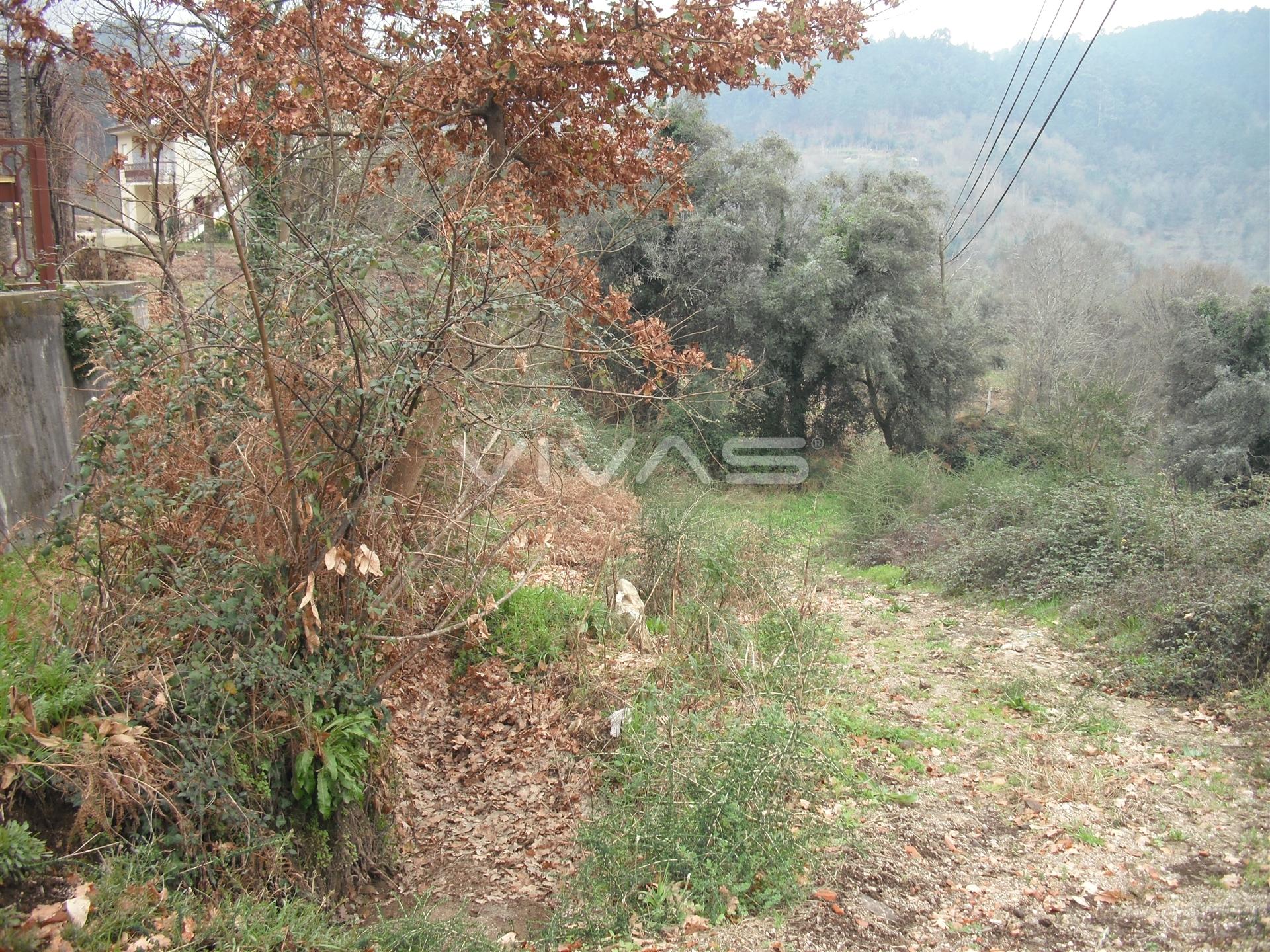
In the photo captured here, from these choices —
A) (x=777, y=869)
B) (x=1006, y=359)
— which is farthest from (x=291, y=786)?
(x=1006, y=359)

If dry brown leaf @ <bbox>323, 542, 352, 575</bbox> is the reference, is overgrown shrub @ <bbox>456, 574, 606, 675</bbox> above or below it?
below

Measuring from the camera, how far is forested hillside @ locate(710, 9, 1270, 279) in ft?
123

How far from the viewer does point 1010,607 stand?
30.1ft

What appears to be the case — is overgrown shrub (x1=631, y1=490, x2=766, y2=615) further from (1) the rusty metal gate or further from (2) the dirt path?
(1) the rusty metal gate

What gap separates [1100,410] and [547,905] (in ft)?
40.8

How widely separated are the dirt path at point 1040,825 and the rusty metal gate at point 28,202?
22.5 feet

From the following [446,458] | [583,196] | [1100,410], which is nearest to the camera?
[446,458]

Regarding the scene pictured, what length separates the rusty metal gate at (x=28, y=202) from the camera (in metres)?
6.79

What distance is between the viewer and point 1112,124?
146ft

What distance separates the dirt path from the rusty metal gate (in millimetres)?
6844

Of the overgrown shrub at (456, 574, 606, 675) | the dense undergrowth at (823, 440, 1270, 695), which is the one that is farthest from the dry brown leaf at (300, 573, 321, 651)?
the dense undergrowth at (823, 440, 1270, 695)

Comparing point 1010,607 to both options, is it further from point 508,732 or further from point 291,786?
point 291,786

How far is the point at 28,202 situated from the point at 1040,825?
9095 millimetres

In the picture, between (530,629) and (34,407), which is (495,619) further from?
(34,407)
